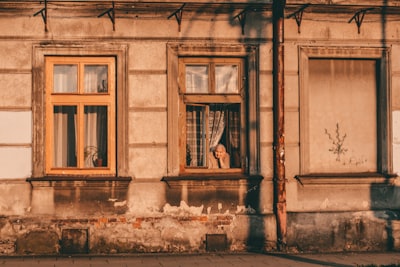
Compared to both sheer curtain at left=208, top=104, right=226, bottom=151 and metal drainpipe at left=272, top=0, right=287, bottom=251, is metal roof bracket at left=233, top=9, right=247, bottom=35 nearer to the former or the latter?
metal drainpipe at left=272, top=0, right=287, bottom=251

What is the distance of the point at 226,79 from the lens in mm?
13039

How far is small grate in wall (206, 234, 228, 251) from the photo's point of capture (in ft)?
41.2

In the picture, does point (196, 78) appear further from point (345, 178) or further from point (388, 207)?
point (388, 207)

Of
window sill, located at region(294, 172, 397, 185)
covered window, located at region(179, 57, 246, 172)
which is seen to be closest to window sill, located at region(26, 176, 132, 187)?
covered window, located at region(179, 57, 246, 172)

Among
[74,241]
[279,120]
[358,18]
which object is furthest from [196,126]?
[358,18]

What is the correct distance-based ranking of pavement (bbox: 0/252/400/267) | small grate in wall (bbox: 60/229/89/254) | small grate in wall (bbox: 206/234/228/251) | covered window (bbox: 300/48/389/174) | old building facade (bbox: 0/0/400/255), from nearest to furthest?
pavement (bbox: 0/252/400/267)
small grate in wall (bbox: 60/229/89/254)
old building facade (bbox: 0/0/400/255)
small grate in wall (bbox: 206/234/228/251)
covered window (bbox: 300/48/389/174)

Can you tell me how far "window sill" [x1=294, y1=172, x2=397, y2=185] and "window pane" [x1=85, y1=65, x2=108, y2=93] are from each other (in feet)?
12.6

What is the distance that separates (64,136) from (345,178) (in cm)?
513

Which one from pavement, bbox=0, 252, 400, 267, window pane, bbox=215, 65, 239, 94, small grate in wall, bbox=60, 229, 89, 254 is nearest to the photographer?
pavement, bbox=0, 252, 400, 267

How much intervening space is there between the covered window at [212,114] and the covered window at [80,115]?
1.31 m

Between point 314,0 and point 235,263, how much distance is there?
5007mm

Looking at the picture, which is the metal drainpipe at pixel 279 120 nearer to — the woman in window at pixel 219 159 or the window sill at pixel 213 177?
the window sill at pixel 213 177

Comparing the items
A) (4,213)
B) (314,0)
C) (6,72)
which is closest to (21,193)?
(4,213)

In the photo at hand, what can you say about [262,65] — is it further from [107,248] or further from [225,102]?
[107,248]
